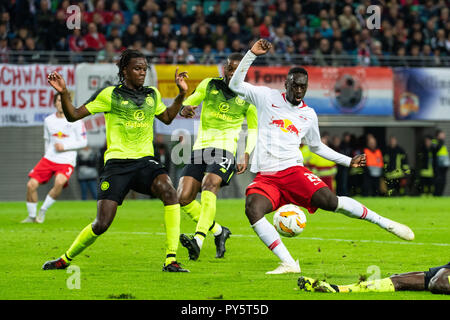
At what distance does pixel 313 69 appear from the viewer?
80.6ft

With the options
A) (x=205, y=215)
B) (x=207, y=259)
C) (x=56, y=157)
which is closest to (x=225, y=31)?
(x=56, y=157)

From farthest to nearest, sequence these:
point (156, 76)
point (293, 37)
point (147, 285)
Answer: point (293, 37) < point (156, 76) < point (147, 285)

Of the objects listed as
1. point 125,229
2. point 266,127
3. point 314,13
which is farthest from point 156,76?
point 266,127

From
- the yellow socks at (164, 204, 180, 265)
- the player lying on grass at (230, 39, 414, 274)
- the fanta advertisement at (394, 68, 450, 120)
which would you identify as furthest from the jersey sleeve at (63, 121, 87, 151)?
the fanta advertisement at (394, 68, 450, 120)

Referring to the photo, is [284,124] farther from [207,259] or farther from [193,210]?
[193,210]

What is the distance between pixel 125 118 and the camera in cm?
906

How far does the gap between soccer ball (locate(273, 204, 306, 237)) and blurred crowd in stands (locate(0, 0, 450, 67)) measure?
14216 mm

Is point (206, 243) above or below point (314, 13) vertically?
below

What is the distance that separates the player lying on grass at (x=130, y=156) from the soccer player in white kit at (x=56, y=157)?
23.5 feet

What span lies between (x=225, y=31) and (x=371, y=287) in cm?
1859

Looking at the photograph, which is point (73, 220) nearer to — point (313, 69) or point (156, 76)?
point (156, 76)

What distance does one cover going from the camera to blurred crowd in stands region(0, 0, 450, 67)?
23156 millimetres

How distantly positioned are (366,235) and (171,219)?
545 centimetres

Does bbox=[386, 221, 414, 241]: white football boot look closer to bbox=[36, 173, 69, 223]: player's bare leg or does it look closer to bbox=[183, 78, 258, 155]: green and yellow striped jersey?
bbox=[183, 78, 258, 155]: green and yellow striped jersey
